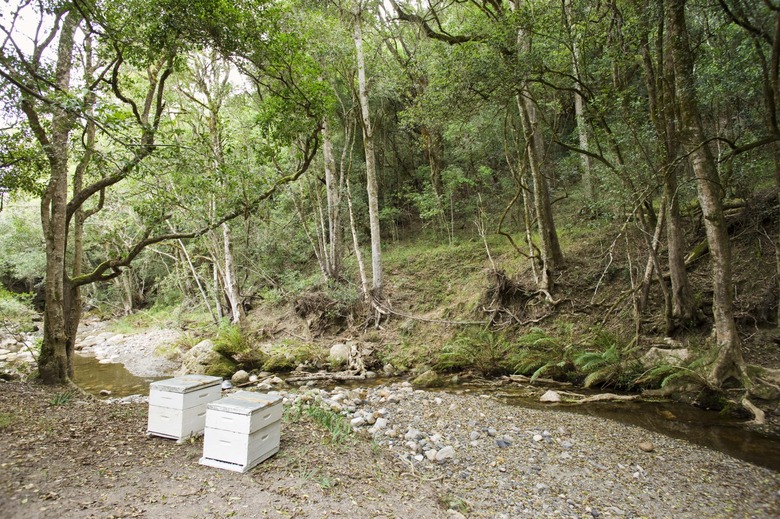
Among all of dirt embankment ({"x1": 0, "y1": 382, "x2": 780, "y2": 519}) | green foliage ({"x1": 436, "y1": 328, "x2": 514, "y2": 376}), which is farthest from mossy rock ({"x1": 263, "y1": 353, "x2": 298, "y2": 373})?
dirt embankment ({"x1": 0, "y1": 382, "x2": 780, "y2": 519})

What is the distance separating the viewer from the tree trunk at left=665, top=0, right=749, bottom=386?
6.16 m

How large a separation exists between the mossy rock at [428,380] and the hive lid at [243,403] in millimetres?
4984

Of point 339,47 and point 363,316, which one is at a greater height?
point 339,47

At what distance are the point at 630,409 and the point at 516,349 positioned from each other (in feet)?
10.3

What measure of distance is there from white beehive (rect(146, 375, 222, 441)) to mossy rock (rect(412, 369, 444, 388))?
503 centimetres

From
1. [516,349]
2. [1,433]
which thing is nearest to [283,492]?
[1,433]

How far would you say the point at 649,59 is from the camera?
7598mm

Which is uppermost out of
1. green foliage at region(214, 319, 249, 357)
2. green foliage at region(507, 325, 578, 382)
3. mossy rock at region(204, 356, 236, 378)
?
green foliage at region(507, 325, 578, 382)

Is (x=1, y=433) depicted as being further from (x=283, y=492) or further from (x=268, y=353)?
(x=268, y=353)

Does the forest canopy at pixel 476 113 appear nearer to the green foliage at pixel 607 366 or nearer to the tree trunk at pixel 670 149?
the tree trunk at pixel 670 149

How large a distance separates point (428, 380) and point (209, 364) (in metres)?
6.06

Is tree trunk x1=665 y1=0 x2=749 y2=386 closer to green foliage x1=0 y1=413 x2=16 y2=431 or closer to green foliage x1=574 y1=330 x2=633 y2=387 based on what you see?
green foliage x1=574 y1=330 x2=633 y2=387

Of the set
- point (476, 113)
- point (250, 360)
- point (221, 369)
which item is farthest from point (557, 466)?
point (250, 360)

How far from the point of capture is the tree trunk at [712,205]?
20.2ft
